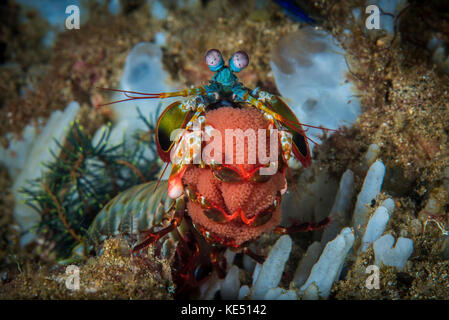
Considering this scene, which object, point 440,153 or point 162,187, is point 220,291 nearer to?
point 162,187

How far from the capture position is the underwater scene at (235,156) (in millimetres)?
2113

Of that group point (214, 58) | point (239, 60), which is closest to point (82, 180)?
point (214, 58)

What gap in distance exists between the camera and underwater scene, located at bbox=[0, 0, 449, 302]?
2.11 meters

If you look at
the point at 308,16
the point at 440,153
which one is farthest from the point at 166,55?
the point at 440,153

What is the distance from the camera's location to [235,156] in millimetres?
1972

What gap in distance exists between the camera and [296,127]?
231 centimetres

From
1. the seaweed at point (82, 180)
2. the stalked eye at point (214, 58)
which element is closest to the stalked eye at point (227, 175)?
the stalked eye at point (214, 58)

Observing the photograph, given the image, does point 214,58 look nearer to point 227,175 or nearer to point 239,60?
point 239,60

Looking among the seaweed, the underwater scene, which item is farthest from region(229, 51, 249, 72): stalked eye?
the seaweed

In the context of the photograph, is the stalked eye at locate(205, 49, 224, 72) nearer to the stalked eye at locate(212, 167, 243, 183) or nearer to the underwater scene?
the underwater scene

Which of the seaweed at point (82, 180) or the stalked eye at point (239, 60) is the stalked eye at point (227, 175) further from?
the seaweed at point (82, 180)

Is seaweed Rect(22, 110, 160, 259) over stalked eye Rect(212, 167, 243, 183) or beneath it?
beneath

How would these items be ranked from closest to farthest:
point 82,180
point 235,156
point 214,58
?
point 235,156, point 214,58, point 82,180

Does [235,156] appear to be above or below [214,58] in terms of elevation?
below
